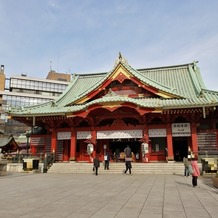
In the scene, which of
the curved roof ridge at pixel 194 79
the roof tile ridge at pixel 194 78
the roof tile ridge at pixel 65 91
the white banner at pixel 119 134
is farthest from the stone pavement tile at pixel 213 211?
the roof tile ridge at pixel 65 91

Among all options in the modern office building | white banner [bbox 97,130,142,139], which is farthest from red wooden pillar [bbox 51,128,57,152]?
the modern office building

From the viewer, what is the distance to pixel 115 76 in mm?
23453

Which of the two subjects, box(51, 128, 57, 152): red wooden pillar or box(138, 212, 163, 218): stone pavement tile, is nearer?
box(138, 212, 163, 218): stone pavement tile

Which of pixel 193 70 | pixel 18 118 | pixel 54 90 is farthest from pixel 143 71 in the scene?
pixel 54 90

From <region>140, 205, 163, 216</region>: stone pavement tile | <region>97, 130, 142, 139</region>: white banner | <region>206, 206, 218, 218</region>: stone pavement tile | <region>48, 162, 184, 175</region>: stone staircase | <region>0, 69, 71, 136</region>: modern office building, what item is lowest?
<region>206, 206, 218, 218</region>: stone pavement tile

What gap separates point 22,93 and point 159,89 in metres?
64.5

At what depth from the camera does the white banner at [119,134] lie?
21698 mm

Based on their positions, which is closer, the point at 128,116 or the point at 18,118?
the point at 128,116

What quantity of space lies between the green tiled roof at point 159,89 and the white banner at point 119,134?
306 centimetres

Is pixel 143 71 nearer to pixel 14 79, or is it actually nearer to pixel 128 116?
pixel 128 116

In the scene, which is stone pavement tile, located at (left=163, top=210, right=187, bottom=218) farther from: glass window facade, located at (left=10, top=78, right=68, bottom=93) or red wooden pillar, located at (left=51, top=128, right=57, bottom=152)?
glass window facade, located at (left=10, top=78, right=68, bottom=93)

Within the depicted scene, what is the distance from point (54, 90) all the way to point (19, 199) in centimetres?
7981

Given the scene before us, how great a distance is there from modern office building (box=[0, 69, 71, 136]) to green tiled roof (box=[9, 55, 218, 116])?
48.8 metres

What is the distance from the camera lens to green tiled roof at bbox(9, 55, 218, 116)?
65.9 feet
